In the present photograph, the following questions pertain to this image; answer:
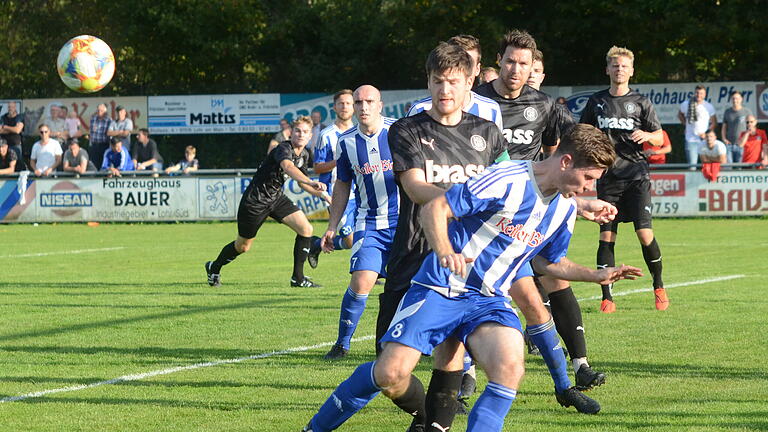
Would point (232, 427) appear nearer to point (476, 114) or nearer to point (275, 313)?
point (476, 114)

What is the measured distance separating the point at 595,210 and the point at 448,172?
0.80 meters

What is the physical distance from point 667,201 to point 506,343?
1985 centimetres

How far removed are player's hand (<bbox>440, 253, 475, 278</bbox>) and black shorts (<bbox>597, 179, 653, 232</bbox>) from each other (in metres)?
6.19

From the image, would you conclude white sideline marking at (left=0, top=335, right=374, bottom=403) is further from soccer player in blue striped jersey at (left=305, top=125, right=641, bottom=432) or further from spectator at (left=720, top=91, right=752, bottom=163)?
spectator at (left=720, top=91, right=752, bottom=163)

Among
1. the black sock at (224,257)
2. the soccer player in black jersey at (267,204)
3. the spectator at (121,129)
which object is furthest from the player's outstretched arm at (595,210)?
the spectator at (121,129)

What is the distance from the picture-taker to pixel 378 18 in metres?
36.5

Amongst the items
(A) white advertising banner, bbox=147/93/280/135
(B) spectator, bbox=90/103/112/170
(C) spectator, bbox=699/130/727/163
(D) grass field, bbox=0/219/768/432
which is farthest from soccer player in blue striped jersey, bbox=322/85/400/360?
(A) white advertising banner, bbox=147/93/280/135

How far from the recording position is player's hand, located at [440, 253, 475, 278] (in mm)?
4770

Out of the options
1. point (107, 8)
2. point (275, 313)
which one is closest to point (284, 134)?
point (275, 313)

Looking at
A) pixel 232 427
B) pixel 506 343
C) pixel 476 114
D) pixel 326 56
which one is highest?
pixel 326 56

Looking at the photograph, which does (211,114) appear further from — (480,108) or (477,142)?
(477,142)

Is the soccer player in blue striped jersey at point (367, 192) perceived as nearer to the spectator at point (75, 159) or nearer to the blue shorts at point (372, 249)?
the blue shorts at point (372, 249)

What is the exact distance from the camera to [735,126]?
83.6 ft

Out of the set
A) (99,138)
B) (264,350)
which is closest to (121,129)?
(99,138)
